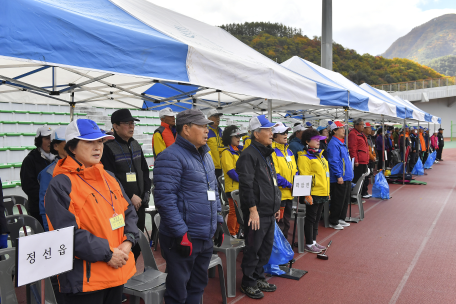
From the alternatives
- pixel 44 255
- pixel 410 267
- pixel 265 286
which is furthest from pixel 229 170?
pixel 44 255

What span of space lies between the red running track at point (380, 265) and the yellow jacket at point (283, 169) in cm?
103

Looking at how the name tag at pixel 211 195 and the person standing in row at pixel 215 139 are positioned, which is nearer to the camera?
the name tag at pixel 211 195

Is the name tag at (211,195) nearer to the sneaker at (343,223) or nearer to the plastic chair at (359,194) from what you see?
the sneaker at (343,223)

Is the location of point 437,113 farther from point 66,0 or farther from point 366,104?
point 66,0

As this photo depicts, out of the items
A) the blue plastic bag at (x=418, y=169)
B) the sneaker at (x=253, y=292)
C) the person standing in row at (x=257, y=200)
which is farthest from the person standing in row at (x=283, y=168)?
the blue plastic bag at (x=418, y=169)

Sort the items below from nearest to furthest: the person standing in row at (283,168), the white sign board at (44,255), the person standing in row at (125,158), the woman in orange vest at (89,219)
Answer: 1. the white sign board at (44,255)
2. the woman in orange vest at (89,219)
3. the person standing in row at (125,158)
4. the person standing in row at (283,168)

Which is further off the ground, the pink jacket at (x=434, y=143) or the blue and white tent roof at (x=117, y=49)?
the blue and white tent roof at (x=117, y=49)

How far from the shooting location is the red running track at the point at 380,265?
3.55 m

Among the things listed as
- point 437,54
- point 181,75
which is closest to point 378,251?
point 181,75

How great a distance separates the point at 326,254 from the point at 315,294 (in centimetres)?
130

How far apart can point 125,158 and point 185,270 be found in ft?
4.46

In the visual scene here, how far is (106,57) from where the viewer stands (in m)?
2.31

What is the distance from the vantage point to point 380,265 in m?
4.42

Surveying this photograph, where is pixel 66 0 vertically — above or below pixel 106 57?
above
